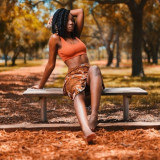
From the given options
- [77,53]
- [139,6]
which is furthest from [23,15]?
[77,53]

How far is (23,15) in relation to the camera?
16328mm

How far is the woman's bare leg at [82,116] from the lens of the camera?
137 inches

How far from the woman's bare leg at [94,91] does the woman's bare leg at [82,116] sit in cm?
16

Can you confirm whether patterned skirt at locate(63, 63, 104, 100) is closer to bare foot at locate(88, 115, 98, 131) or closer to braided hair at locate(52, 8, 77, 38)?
bare foot at locate(88, 115, 98, 131)

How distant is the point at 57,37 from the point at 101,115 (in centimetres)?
211

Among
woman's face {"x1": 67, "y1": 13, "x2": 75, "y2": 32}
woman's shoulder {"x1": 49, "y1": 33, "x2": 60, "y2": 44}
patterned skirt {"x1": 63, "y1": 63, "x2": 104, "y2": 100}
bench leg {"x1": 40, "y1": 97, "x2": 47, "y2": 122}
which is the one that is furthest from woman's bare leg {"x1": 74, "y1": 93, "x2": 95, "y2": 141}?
woman's face {"x1": 67, "y1": 13, "x2": 75, "y2": 32}

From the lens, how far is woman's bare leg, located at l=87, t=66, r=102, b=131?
12.9 ft

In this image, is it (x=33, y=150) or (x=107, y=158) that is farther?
(x=33, y=150)

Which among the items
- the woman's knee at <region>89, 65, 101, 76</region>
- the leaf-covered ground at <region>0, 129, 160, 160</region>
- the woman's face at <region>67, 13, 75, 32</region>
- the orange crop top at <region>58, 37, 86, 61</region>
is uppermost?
the woman's face at <region>67, 13, 75, 32</region>

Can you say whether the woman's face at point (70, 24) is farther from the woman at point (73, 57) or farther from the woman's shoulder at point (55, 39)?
the woman's shoulder at point (55, 39)

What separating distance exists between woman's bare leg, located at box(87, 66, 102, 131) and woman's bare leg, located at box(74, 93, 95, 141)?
16 cm

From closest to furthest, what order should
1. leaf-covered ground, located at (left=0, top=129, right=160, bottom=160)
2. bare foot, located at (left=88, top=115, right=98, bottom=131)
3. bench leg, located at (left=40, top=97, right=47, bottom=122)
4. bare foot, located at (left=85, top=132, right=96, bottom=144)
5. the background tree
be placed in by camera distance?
leaf-covered ground, located at (left=0, top=129, right=160, bottom=160), bare foot, located at (left=85, top=132, right=96, bottom=144), bare foot, located at (left=88, top=115, right=98, bottom=131), bench leg, located at (left=40, top=97, right=47, bottom=122), the background tree

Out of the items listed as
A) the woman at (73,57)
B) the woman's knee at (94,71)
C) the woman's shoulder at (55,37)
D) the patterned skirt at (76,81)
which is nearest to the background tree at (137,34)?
the woman at (73,57)

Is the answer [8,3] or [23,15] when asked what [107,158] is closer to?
[8,3]
